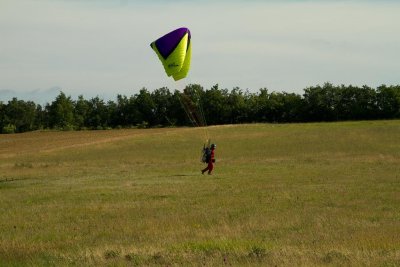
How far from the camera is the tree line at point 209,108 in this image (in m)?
104

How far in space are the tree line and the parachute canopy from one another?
67132mm

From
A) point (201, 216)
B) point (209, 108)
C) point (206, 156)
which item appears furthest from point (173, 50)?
point (209, 108)

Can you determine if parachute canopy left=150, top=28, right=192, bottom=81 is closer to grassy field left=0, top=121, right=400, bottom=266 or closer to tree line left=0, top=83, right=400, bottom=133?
grassy field left=0, top=121, right=400, bottom=266

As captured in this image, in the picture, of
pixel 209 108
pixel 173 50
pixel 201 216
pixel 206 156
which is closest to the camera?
pixel 201 216

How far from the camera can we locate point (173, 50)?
26.6m

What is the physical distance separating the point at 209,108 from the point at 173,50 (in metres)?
86.7

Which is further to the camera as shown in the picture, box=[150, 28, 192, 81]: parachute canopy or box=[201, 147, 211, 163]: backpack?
box=[201, 147, 211, 163]: backpack

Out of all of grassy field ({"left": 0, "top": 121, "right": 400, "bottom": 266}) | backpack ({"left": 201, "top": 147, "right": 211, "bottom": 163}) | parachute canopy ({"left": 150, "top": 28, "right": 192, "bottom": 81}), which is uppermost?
parachute canopy ({"left": 150, "top": 28, "right": 192, "bottom": 81})

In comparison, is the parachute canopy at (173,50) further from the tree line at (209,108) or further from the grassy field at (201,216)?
the tree line at (209,108)

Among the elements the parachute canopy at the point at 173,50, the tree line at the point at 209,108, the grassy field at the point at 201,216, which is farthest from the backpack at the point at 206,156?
the tree line at the point at 209,108

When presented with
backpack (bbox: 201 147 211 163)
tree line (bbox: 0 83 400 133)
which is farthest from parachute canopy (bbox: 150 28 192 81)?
tree line (bbox: 0 83 400 133)

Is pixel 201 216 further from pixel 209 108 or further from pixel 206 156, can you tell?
pixel 209 108

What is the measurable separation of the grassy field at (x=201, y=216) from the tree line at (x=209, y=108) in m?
65.6

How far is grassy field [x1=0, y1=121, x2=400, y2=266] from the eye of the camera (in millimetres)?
10055
